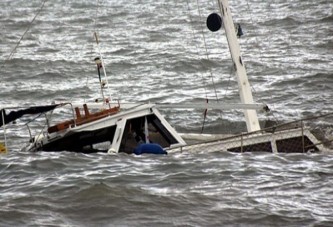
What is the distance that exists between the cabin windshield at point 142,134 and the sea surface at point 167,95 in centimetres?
89

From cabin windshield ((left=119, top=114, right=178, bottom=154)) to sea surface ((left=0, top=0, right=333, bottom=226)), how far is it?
89 cm

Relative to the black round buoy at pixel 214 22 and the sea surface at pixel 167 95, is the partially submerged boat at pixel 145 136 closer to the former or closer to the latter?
the sea surface at pixel 167 95

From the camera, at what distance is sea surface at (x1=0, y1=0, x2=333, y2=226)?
1677cm

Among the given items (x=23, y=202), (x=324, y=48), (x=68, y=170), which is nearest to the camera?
(x=23, y=202)

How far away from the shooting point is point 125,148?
2188 centimetres

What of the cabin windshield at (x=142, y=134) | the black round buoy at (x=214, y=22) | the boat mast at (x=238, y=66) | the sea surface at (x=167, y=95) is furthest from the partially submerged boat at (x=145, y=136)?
the black round buoy at (x=214, y=22)

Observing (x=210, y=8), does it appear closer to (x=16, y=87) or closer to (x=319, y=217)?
(x=16, y=87)

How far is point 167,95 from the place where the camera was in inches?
1315

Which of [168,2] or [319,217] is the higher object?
[168,2]

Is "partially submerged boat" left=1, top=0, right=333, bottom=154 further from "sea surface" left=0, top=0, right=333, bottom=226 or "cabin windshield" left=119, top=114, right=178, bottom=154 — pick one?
"sea surface" left=0, top=0, right=333, bottom=226

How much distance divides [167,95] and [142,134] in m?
11.4

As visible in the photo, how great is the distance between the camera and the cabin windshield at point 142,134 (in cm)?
2188

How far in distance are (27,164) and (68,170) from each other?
45.1 inches

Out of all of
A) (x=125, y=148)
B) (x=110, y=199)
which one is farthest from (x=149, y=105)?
(x=110, y=199)
